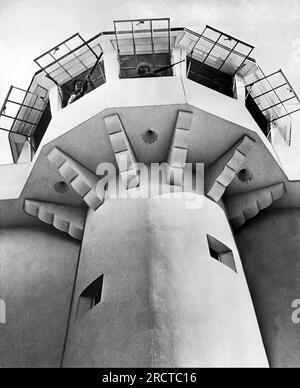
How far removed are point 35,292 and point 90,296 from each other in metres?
3.81

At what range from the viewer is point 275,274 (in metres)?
17.5

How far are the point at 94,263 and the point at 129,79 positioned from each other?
21.9ft

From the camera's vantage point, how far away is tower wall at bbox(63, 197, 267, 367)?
1140cm

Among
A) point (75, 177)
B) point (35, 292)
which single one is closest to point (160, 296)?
point (75, 177)

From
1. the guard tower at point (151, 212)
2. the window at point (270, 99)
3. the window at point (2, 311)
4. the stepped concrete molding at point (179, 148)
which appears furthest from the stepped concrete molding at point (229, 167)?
the window at point (2, 311)

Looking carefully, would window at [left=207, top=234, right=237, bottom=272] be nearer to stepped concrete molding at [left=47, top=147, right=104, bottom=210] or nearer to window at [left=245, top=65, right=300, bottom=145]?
stepped concrete molding at [left=47, top=147, right=104, bottom=210]

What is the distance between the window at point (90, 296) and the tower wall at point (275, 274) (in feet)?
19.5

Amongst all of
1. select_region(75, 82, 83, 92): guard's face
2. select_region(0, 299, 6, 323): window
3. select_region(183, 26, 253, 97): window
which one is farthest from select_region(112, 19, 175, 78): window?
select_region(0, 299, 6, 323): window

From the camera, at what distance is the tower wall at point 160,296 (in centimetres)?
1140

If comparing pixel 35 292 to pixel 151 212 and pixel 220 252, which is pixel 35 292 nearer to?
pixel 151 212

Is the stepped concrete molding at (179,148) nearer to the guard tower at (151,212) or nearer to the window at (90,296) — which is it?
the guard tower at (151,212)

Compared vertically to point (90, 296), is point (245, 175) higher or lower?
higher

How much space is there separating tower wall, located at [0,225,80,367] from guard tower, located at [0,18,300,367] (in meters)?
0.05

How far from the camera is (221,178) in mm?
16672
